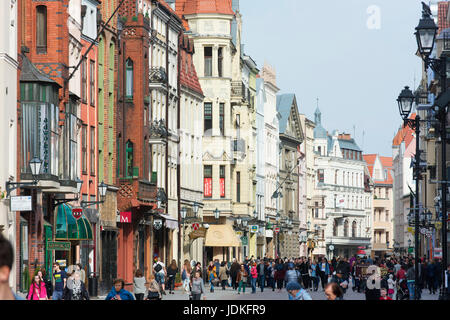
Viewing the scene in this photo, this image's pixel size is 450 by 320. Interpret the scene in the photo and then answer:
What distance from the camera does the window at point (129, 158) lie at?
172 ft

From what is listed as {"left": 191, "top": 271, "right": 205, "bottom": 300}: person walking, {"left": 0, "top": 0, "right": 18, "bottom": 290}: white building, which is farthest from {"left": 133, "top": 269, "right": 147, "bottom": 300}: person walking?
{"left": 0, "top": 0, "right": 18, "bottom": 290}: white building

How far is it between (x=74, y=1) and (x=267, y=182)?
200 feet

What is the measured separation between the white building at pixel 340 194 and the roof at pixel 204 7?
7158cm

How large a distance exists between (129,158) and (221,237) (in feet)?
74.9

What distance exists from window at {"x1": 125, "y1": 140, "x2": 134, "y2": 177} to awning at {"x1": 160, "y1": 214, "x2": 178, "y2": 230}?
694cm

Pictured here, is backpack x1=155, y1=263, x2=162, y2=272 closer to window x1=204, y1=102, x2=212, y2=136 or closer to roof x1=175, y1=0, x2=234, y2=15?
window x1=204, y1=102, x2=212, y2=136

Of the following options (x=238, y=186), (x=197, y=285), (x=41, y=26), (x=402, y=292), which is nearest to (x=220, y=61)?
(x=238, y=186)

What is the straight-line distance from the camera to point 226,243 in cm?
7425

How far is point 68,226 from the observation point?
40000 millimetres

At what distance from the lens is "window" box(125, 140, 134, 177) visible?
52.5m

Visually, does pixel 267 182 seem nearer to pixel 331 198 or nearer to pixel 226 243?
pixel 226 243

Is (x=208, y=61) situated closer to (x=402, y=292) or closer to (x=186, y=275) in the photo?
(x=186, y=275)

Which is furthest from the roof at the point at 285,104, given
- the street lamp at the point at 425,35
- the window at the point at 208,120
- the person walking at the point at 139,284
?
the street lamp at the point at 425,35

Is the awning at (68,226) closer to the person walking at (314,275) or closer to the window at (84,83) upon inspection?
the window at (84,83)
